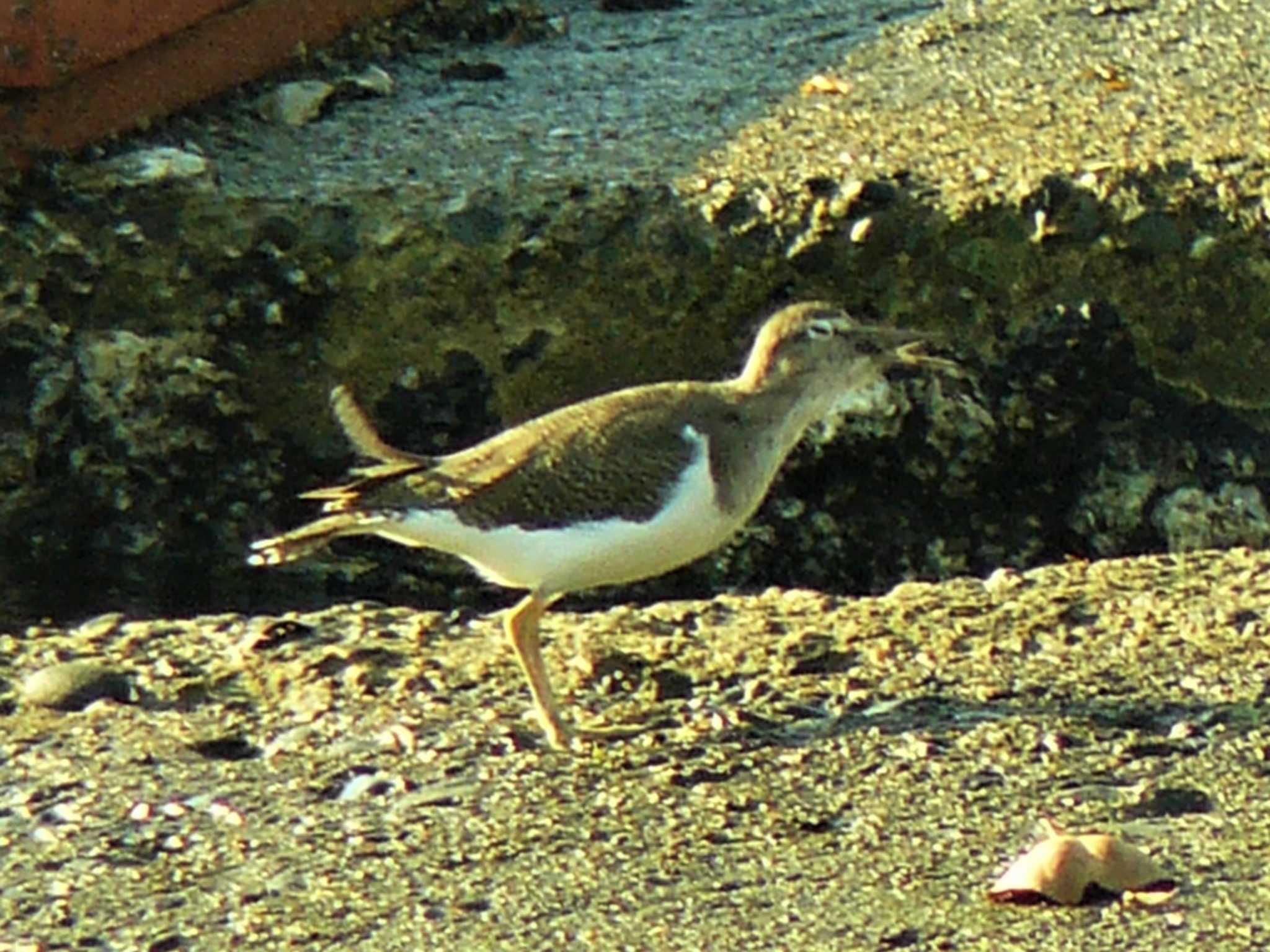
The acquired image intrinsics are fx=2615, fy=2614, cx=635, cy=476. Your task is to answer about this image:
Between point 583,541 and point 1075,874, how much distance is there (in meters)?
1.07

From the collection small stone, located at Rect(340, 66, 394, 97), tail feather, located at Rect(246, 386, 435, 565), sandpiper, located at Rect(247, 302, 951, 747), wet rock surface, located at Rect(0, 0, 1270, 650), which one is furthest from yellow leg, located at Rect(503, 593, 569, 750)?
small stone, located at Rect(340, 66, 394, 97)

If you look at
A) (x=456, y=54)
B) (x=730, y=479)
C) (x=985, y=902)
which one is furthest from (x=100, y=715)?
(x=456, y=54)

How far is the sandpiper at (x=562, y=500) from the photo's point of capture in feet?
13.8

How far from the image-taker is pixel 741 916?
3.56 meters

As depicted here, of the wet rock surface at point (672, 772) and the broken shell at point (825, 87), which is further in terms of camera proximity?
the broken shell at point (825, 87)

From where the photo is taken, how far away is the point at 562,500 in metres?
4.23

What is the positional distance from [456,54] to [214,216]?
1.33 meters

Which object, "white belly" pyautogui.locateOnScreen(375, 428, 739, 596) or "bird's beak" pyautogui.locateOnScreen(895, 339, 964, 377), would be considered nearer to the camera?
"white belly" pyautogui.locateOnScreen(375, 428, 739, 596)

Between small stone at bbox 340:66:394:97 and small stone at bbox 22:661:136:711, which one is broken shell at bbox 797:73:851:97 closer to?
small stone at bbox 340:66:394:97

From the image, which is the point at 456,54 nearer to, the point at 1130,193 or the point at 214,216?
the point at 214,216

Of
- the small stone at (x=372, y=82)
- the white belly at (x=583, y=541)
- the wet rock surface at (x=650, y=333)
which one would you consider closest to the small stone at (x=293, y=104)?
the small stone at (x=372, y=82)

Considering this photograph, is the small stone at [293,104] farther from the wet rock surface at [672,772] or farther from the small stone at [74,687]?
the small stone at [74,687]

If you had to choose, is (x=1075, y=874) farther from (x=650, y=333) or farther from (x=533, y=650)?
(x=650, y=333)

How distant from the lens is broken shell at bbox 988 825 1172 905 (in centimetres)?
353
